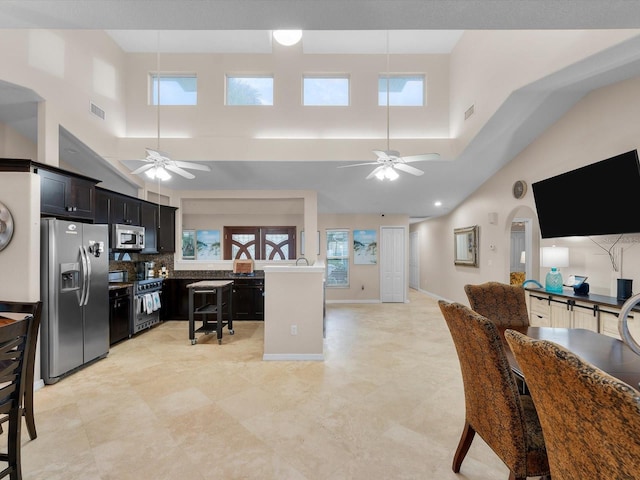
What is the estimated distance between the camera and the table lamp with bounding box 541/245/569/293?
3559 mm

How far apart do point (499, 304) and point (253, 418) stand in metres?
2.29

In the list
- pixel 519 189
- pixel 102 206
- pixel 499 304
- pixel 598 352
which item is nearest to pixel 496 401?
pixel 598 352

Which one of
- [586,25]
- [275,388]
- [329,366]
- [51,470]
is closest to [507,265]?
[329,366]

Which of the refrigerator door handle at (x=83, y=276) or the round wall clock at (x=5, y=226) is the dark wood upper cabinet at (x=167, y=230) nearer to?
the refrigerator door handle at (x=83, y=276)

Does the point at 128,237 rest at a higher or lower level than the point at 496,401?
higher

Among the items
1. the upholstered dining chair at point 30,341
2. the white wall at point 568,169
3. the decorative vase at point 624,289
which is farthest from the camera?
the white wall at point 568,169

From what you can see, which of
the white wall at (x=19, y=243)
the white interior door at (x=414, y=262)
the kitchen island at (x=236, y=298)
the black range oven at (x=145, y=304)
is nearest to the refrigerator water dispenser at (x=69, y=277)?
the white wall at (x=19, y=243)

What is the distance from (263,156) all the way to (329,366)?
3394mm

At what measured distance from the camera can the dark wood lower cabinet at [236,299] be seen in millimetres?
5582

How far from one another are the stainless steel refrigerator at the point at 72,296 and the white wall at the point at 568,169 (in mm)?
5682

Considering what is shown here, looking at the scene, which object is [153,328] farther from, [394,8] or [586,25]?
[586,25]

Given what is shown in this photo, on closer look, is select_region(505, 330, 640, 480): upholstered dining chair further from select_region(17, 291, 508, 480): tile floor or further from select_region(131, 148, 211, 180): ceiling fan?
select_region(131, 148, 211, 180): ceiling fan

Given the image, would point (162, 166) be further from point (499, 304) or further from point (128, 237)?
point (499, 304)

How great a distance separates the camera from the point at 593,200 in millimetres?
3076
